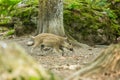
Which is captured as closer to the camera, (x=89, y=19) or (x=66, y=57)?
(x=66, y=57)

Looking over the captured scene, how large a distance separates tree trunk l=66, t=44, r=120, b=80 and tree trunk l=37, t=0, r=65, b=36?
24.6 feet

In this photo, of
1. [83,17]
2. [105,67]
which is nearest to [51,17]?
[83,17]

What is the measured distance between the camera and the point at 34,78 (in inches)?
112

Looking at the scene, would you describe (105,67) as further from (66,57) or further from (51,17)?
(51,17)

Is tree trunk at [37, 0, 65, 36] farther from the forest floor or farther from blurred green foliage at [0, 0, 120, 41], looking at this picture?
blurred green foliage at [0, 0, 120, 41]

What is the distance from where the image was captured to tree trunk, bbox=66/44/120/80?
14.8ft

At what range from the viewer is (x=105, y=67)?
4.79 meters

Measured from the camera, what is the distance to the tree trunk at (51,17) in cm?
1251

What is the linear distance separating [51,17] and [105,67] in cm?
797

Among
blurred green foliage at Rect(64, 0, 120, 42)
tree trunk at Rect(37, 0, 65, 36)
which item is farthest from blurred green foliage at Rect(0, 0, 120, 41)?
tree trunk at Rect(37, 0, 65, 36)

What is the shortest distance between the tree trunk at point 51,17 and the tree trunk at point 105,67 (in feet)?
24.6

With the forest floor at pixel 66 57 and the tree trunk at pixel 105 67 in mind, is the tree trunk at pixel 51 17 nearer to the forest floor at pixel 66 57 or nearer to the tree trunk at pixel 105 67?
the forest floor at pixel 66 57

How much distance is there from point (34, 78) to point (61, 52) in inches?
335

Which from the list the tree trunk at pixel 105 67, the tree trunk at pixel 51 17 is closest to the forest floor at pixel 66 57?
the tree trunk at pixel 51 17
